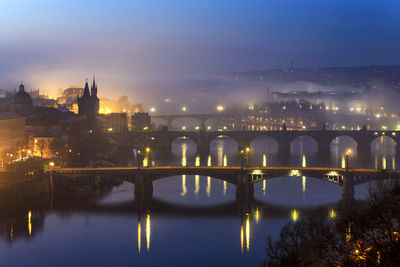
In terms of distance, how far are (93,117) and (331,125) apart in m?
51.6

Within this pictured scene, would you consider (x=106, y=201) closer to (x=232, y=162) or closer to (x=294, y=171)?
(x=294, y=171)

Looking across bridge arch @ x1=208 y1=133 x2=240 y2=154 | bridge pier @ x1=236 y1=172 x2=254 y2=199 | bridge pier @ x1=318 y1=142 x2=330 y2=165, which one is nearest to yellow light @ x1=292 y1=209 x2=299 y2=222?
bridge pier @ x1=236 y1=172 x2=254 y2=199

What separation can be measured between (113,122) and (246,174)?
47386 millimetres

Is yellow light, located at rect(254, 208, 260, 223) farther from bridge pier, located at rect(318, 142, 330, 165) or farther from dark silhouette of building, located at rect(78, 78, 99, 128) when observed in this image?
dark silhouette of building, located at rect(78, 78, 99, 128)

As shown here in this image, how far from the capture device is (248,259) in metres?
27.0

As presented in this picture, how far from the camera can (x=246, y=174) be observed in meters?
37.8

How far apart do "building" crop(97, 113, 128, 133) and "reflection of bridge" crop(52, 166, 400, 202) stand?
129 ft

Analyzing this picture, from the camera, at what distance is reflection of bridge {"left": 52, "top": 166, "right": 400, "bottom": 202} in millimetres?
36750

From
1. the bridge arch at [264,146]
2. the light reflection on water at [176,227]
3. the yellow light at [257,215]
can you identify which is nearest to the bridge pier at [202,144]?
the bridge arch at [264,146]

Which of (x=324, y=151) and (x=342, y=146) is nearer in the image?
(x=324, y=151)

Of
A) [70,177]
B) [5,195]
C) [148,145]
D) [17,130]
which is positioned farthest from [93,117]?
[5,195]

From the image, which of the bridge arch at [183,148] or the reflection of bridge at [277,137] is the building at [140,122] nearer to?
the bridge arch at [183,148]

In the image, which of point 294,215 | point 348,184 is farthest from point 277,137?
point 294,215

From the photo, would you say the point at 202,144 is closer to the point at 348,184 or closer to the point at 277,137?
the point at 277,137
